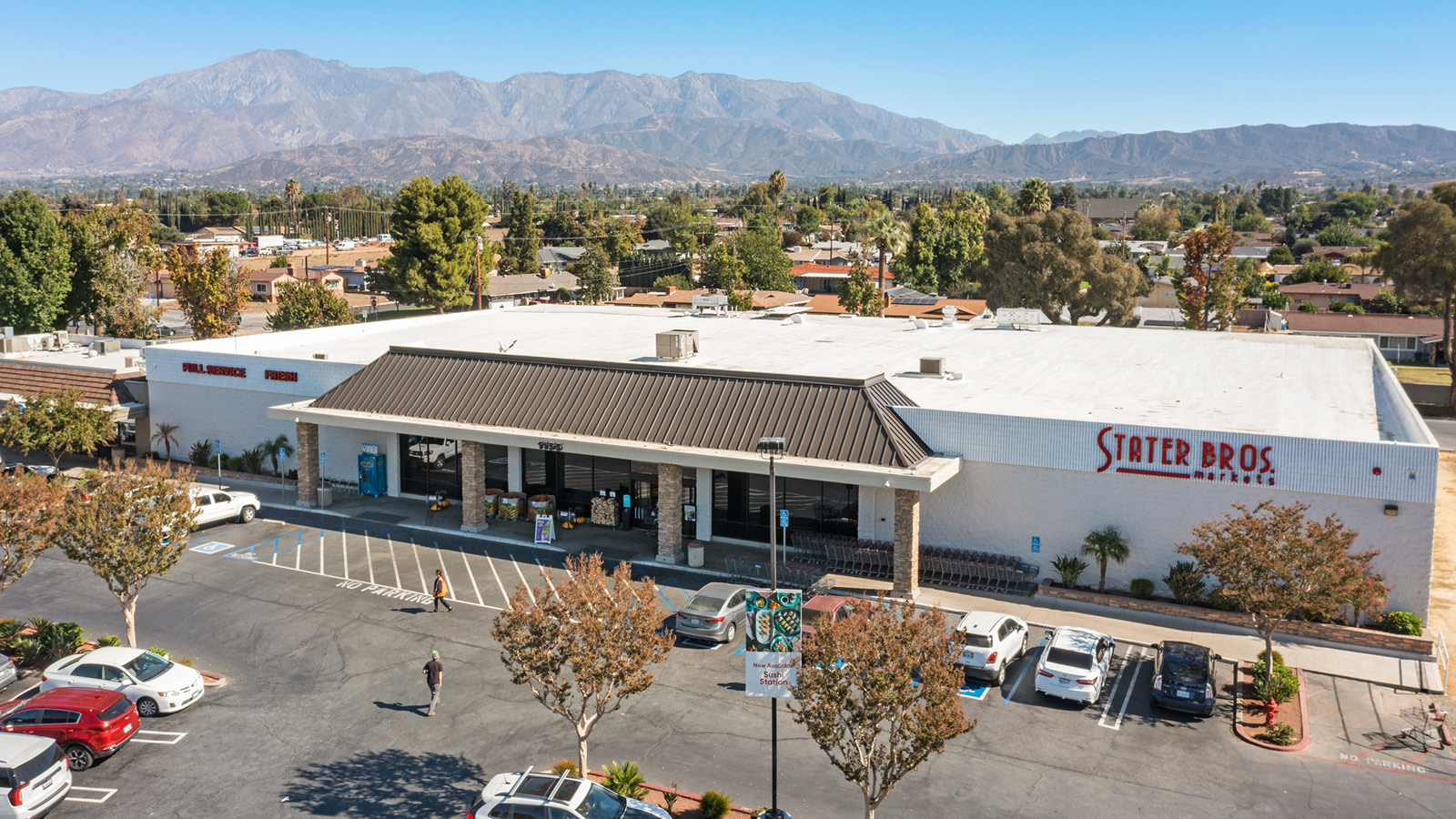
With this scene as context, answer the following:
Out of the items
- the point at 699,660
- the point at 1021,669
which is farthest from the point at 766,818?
the point at 1021,669

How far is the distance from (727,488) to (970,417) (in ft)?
29.6

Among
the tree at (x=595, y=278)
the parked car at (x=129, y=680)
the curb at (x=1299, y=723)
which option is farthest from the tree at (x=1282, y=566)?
the tree at (x=595, y=278)

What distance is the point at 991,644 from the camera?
26047 mm

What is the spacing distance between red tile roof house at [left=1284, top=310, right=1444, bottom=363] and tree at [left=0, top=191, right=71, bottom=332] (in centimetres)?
9600

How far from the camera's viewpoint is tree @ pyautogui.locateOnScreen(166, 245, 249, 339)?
260 feet

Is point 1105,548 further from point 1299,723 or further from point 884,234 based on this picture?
point 884,234

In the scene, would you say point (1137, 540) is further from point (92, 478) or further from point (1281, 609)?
point (92, 478)

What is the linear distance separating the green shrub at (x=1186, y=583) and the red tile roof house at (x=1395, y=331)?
69.1 meters

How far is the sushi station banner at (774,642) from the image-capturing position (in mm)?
19219

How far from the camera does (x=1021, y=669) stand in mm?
27109

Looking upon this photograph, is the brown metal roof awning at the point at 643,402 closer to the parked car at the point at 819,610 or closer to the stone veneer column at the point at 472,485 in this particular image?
the stone veneer column at the point at 472,485

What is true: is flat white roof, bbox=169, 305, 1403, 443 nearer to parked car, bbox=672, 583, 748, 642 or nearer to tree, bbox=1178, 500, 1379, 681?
tree, bbox=1178, 500, 1379, 681

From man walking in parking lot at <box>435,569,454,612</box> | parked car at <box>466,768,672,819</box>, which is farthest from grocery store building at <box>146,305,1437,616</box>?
parked car at <box>466,768,672,819</box>

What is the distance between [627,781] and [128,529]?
1507 centimetres
